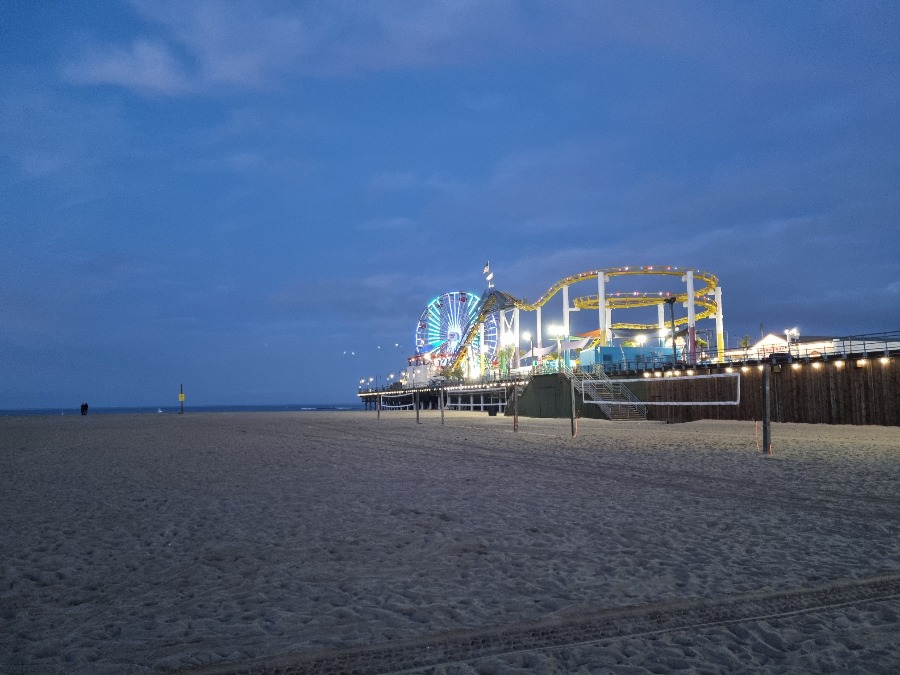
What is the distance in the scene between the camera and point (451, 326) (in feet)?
257

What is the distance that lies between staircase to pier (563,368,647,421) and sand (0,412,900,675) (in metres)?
23.2

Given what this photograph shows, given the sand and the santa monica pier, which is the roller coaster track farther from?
the sand

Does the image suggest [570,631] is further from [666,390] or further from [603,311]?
[603,311]

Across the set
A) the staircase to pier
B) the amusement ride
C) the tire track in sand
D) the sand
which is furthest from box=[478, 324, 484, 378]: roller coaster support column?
the tire track in sand

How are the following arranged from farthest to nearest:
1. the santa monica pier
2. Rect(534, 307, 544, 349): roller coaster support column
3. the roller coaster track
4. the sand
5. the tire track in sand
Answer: Rect(534, 307, 544, 349): roller coaster support column, the roller coaster track, the santa monica pier, the sand, the tire track in sand

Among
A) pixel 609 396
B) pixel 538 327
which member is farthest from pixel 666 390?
pixel 538 327

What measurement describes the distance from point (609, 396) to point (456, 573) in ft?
110

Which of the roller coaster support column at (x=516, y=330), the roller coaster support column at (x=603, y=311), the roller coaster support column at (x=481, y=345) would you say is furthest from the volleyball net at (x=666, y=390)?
the roller coaster support column at (x=481, y=345)

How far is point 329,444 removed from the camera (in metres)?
19.9

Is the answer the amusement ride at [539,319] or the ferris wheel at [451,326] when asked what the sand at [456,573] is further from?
the ferris wheel at [451,326]

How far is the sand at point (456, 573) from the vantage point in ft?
11.9

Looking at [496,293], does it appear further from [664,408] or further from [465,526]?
[465,526]

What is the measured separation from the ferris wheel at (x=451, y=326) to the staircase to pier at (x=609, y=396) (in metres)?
30.4

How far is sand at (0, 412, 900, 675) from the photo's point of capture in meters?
3.63
